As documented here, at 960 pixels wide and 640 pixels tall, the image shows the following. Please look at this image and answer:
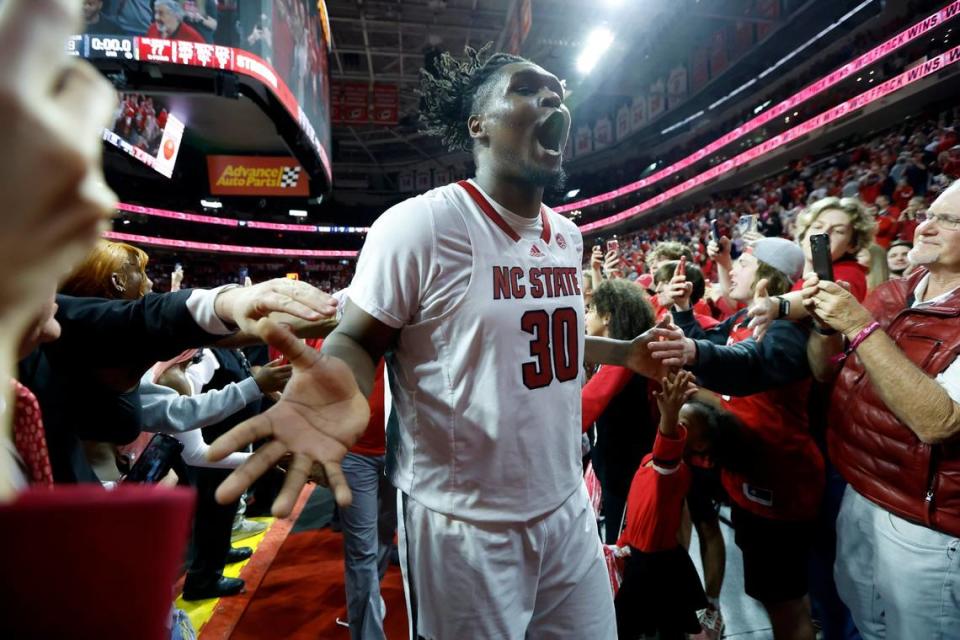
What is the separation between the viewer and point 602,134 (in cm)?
2372

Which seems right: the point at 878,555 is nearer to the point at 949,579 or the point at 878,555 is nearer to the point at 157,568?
the point at 949,579

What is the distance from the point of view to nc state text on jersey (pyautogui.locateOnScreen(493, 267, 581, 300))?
139 cm

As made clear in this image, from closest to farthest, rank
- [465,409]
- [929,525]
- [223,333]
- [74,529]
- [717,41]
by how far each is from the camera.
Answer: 1. [74,529]
2. [223,333]
3. [465,409]
4. [929,525]
5. [717,41]

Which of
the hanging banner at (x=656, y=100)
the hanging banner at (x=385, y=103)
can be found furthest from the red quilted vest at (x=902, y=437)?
the hanging banner at (x=656, y=100)

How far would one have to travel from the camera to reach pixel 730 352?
6.63 feet

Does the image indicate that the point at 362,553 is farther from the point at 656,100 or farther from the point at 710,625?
the point at 656,100

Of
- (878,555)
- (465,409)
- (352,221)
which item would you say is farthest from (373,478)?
(352,221)

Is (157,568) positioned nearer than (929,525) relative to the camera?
Yes

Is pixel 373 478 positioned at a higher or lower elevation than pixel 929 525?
lower

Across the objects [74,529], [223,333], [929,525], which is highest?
[223,333]

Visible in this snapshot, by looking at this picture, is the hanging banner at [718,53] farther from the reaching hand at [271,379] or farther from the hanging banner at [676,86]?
the reaching hand at [271,379]

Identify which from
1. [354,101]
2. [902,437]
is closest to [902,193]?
[902,437]

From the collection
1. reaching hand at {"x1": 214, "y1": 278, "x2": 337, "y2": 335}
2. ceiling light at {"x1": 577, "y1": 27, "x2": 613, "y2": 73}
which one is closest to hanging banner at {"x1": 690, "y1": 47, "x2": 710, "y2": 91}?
ceiling light at {"x1": 577, "y1": 27, "x2": 613, "y2": 73}

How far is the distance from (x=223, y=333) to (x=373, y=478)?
1830 millimetres
